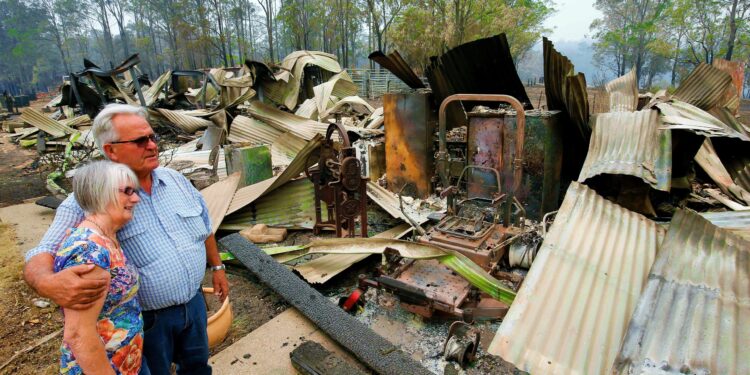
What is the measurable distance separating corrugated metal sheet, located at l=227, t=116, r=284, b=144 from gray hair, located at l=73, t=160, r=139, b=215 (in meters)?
7.29

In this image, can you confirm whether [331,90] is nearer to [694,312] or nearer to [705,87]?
[705,87]

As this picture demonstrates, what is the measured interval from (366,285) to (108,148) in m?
2.29

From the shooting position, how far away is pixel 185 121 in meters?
10.6

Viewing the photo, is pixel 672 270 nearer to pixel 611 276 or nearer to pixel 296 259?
pixel 611 276

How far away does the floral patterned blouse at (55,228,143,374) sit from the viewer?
4.61ft

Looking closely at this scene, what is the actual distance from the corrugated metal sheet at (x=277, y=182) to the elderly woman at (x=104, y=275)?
3.37 meters

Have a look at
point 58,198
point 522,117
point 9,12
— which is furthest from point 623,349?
point 9,12

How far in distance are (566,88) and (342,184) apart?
9.73 ft

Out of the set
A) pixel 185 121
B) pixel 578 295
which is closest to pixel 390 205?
pixel 578 295

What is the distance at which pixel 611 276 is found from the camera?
2203mm

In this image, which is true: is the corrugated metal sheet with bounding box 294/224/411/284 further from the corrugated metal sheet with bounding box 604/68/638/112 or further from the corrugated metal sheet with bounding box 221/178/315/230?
the corrugated metal sheet with bounding box 604/68/638/112

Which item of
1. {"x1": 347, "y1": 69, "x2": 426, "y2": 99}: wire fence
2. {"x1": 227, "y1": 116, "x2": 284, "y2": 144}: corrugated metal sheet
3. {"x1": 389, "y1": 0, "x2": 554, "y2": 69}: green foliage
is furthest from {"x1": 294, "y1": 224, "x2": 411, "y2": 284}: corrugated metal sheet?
{"x1": 347, "y1": 69, "x2": 426, "y2": 99}: wire fence

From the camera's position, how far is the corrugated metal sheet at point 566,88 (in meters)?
4.54

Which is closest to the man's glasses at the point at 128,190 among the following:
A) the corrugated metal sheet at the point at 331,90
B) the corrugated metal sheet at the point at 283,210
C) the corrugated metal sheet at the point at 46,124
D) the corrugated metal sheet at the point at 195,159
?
the corrugated metal sheet at the point at 283,210
